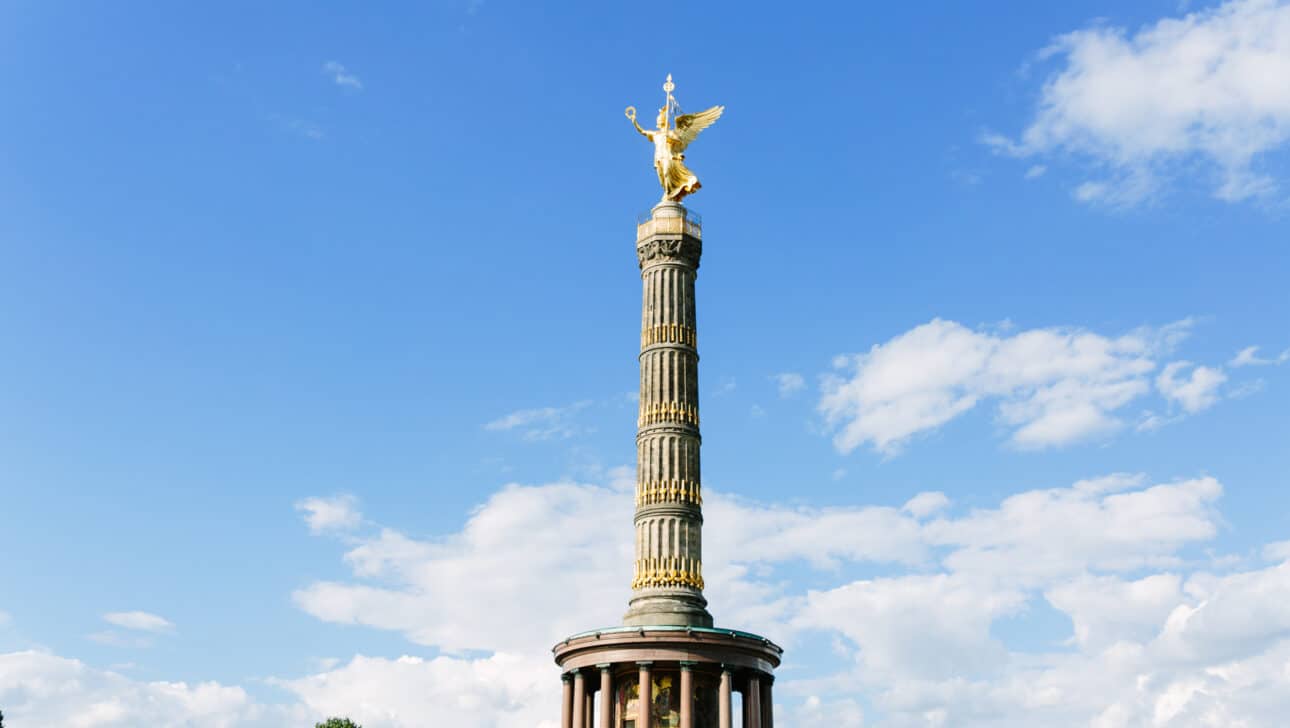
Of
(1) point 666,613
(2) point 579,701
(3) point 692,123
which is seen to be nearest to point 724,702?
(1) point 666,613

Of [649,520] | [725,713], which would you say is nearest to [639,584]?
[649,520]

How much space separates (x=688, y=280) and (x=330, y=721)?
36699mm

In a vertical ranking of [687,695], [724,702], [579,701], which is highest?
[579,701]

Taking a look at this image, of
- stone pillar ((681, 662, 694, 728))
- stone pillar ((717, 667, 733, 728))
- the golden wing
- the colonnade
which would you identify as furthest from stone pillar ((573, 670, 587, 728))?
the golden wing

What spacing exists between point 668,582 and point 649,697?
220 inches

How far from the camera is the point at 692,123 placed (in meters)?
71.5

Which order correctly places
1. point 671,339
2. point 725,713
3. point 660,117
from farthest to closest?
point 660,117 < point 671,339 < point 725,713

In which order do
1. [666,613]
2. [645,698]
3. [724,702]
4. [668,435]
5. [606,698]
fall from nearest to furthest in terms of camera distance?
[645,698], [724,702], [606,698], [666,613], [668,435]

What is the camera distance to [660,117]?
71.3 metres

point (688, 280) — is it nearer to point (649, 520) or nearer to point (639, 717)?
point (649, 520)

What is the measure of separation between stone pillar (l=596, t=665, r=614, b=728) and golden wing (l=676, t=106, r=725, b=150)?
28.0m

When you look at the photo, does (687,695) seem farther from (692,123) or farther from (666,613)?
(692,123)

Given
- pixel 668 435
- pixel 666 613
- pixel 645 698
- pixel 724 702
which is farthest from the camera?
pixel 668 435

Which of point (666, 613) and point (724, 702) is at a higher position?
point (666, 613)
